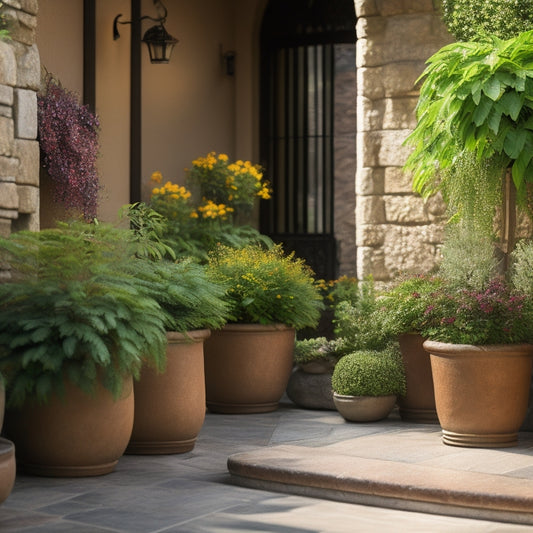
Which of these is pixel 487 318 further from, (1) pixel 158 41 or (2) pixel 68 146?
(1) pixel 158 41

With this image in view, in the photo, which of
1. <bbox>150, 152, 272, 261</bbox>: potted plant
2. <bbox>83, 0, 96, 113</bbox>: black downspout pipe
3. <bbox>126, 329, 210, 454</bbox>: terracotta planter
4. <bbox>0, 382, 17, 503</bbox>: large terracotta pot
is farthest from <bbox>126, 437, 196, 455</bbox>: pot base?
<bbox>83, 0, 96, 113</bbox>: black downspout pipe

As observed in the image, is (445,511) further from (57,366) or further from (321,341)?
(321,341)

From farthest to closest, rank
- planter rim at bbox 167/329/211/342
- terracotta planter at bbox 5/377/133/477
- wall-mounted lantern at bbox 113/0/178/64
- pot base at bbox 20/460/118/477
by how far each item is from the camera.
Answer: wall-mounted lantern at bbox 113/0/178/64
planter rim at bbox 167/329/211/342
pot base at bbox 20/460/118/477
terracotta planter at bbox 5/377/133/477

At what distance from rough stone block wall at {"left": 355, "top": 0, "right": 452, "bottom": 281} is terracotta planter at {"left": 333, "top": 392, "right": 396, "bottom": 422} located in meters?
1.07

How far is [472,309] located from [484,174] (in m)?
1.01

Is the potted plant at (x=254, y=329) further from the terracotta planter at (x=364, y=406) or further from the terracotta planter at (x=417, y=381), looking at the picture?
the terracotta planter at (x=417, y=381)

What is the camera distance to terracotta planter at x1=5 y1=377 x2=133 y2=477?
17.7ft

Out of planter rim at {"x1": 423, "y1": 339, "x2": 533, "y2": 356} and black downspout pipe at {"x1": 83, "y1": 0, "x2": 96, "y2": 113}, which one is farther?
black downspout pipe at {"x1": 83, "y1": 0, "x2": 96, "y2": 113}

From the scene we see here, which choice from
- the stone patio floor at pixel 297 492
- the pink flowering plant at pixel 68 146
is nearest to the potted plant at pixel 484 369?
the stone patio floor at pixel 297 492

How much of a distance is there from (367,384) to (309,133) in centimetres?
407

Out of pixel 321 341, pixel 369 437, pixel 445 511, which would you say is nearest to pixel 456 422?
A: pixel 369 437

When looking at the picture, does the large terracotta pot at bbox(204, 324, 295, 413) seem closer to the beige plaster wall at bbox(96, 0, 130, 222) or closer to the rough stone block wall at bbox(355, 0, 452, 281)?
the rough stone block wall at bbox(355, 0, 452, 281)

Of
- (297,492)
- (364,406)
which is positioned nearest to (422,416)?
(364,406)

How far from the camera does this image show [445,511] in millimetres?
4867
